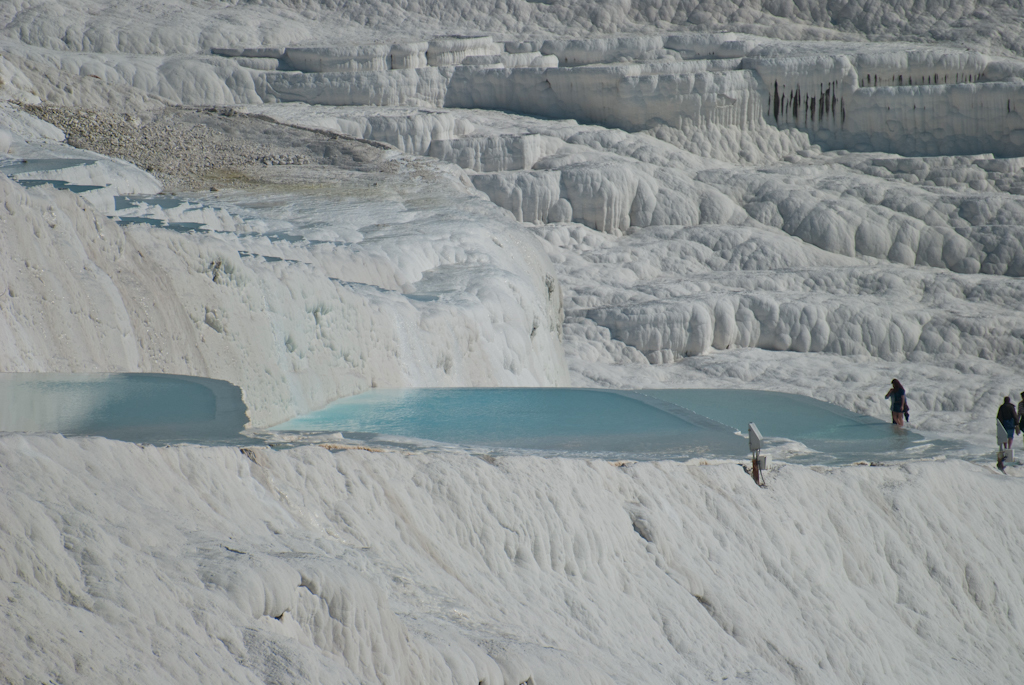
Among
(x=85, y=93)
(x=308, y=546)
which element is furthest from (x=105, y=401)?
(x=85, y=93)

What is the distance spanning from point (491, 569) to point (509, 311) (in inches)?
262

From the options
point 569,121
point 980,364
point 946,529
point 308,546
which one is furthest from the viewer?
point 569,121

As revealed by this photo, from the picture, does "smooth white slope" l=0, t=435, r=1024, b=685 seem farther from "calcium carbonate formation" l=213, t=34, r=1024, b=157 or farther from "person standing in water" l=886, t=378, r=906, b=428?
"calcium carbonate formation" l=213, t=34, r=1024, b=157

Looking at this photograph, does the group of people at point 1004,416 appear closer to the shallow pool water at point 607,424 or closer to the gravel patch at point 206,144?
the shallow pool water at point 607,424

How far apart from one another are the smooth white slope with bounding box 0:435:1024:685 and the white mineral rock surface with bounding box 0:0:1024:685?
19 millimetres

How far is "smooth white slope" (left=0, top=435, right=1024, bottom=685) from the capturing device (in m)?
3.17

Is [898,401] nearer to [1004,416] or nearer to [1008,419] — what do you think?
[1008,419]

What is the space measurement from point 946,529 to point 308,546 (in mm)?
5553

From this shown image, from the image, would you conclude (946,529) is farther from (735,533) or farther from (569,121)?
(569,121)

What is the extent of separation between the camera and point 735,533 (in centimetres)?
666

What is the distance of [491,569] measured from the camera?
207 inches

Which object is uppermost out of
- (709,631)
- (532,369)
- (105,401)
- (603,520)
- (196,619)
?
(196,619)

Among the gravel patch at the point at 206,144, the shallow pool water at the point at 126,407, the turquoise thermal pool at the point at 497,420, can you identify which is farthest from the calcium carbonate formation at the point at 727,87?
the shallow pool water at the point at 126,407

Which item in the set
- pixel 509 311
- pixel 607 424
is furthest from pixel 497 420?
pixel 509 311
